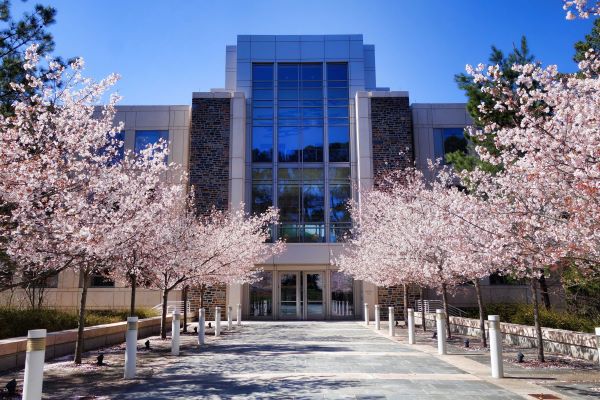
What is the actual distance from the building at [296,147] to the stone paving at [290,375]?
1492 cm

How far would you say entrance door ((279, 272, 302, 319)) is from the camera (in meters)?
29.7

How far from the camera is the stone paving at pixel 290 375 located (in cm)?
802

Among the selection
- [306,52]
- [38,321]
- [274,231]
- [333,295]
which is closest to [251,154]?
[274,231]

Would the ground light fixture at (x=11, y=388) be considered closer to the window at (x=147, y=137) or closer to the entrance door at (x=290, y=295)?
the entrance door at (x=290, y=295)

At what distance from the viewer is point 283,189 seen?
3105cm

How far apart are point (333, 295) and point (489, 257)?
19.2m

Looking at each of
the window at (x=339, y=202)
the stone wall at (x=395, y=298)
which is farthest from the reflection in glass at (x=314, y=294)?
the stone wall at (x=395, y=298)

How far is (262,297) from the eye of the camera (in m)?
29.9

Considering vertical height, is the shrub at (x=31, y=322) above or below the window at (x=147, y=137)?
below

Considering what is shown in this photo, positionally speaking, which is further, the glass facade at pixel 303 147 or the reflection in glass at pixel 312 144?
the reflection in glass at pixel 312 144

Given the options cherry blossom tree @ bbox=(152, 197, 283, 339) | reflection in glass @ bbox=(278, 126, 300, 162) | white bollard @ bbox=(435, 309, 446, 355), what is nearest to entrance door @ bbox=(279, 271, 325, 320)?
cherry blossom tree @ bbox=(152, 197, 283, 339)

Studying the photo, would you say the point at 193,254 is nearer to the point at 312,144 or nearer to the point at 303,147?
the point at 303,147

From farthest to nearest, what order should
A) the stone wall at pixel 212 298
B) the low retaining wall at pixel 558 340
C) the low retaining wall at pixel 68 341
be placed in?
1. the stone wall at pixel 212 298
2. the low retaining wall at pixel 558 340
3. the low retaining wall at pixel 68 341

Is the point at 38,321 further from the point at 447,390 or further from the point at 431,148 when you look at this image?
the point at 431,148
